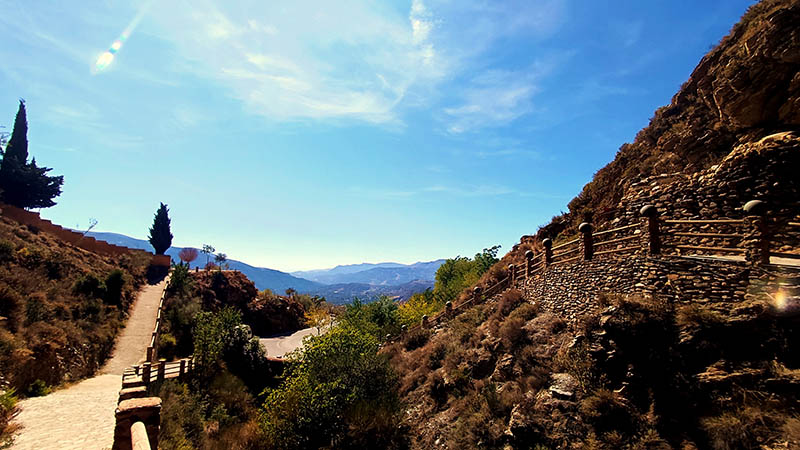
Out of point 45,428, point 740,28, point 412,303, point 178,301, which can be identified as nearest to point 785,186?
point 740,28

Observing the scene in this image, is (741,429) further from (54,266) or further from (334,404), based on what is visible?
(54,266)

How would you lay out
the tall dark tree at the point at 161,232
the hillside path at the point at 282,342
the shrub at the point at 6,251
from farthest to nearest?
the tall dark tree at the point at 161,232 < the hillside path at the point at 282,342 < the shrub at the point at 6,251

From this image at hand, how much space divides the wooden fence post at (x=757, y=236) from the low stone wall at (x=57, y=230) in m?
52.4

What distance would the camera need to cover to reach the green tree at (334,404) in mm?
13141

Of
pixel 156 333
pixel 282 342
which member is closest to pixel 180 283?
pixel 282 342

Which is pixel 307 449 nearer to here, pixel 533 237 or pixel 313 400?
pixel 313 400

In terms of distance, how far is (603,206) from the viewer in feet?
73.0

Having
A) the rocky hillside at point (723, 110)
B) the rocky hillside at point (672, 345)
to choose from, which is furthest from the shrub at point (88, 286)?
the rocky hillside at point (723, 110)

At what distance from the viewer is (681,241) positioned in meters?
12.2

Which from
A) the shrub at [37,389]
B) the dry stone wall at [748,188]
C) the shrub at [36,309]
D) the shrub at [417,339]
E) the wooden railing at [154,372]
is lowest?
the wooden railing at [154,372]

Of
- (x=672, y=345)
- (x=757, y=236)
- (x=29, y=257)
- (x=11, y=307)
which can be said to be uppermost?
(x=757, y=236)

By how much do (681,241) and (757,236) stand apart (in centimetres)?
379

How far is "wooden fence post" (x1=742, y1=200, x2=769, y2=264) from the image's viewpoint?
8.41 metres

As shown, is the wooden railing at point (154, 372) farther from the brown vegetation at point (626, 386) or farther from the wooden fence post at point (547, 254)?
the wooden fence post at point (547, 254)
